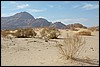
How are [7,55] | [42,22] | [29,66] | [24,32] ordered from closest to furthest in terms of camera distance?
[29,66] → [7,55] → [24,32] → [42,22]

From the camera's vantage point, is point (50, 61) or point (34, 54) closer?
point (50, 61)

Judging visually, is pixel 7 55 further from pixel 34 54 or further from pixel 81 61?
pixel 81 61

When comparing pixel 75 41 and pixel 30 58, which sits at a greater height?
pixel 75 41

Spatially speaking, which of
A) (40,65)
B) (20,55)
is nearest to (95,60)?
(40,65)

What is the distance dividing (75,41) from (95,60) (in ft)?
3.54

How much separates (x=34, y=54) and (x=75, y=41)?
211cm

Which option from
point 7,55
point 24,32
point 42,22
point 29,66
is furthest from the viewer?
point 42,22

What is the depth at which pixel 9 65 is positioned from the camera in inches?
356

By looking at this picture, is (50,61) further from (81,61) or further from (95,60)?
(95,60)

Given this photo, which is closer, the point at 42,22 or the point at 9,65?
the point at 9,65

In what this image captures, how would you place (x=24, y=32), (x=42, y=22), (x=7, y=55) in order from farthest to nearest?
(x=42, y=22), (x=24, y=32), (x=7, y=55)

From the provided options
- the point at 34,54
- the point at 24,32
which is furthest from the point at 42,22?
the point at 34,54

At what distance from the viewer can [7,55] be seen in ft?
35.8

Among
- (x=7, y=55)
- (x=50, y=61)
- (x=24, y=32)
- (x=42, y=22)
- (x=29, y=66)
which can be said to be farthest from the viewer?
(x=42, y=22)
